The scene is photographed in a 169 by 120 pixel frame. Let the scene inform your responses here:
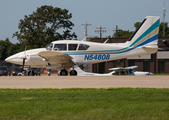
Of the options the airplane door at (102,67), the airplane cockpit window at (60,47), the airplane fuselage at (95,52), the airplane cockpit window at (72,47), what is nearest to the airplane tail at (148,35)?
the airplane fuselage at (95,52)

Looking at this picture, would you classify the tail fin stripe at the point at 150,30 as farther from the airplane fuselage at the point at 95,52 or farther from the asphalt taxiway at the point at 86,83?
the asphalt taxiway at the point at 86,83

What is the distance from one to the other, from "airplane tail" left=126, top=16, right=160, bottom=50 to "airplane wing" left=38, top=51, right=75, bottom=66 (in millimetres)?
5232

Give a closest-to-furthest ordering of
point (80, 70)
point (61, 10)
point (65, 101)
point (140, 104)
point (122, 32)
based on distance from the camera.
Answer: point (140, 104) < point (65, 101) < point (80, 70) < point (61, 10) < point (122, 32)

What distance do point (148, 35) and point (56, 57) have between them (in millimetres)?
7837

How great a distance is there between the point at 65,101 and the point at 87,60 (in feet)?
43.1

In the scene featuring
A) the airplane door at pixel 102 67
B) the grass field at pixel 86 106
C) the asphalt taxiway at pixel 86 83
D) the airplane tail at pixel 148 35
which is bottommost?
the grass field at pixel 86 106

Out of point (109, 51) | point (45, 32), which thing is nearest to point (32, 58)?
point (109, 51)

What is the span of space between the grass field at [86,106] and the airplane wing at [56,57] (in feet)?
35.2

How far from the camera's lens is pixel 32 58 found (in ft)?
68.1

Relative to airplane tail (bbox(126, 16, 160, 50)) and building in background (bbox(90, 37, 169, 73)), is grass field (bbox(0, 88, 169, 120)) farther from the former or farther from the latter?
building in background (bbox(90, 37, 169, 73))

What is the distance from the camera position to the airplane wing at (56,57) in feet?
62.7

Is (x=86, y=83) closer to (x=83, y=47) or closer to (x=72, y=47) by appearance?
(x=83, y=47)

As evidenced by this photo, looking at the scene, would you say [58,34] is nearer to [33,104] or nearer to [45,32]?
[45,32]

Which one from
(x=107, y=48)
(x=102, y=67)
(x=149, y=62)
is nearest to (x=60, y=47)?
(x=107, y=48)
